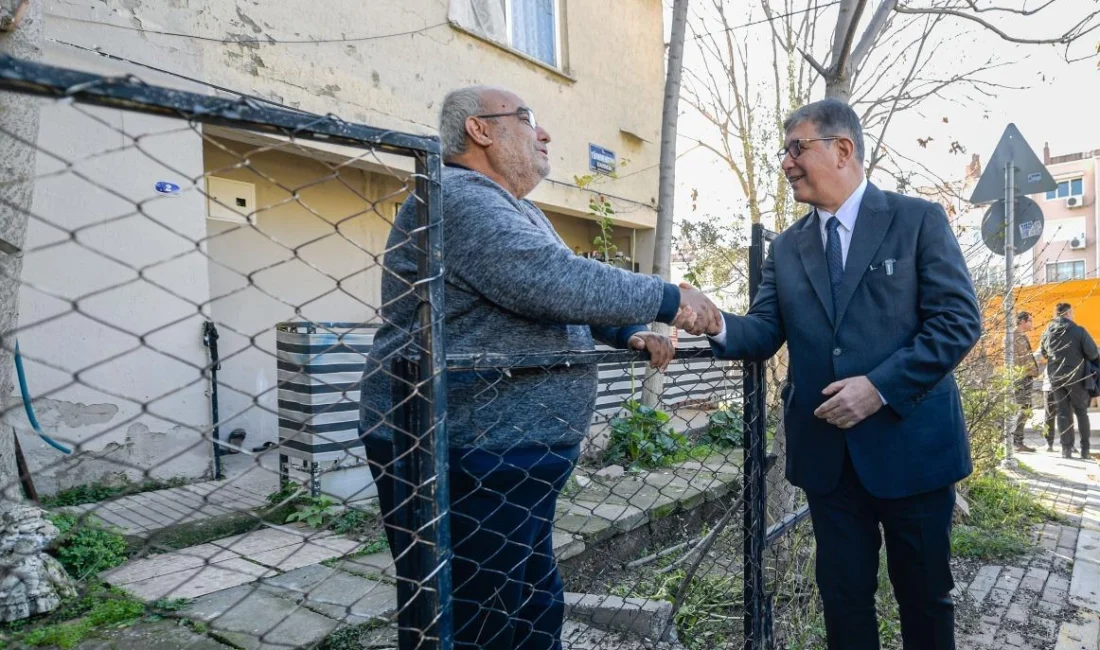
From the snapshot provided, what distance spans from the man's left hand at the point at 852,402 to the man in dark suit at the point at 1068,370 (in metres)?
6.93

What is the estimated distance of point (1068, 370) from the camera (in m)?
7.87

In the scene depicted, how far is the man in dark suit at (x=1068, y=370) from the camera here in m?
7.32

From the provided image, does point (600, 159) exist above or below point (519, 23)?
below

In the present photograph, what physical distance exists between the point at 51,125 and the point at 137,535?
262cm

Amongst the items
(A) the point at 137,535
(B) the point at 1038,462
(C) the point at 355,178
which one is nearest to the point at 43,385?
(A) the point at 137,535

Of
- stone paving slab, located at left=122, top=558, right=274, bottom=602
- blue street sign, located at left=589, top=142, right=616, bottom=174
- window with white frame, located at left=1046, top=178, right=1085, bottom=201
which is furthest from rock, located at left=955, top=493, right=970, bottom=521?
window with white frame, located at left=1046, top=178, right=1085, bottom=201

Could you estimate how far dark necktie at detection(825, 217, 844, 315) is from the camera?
2.15 meters

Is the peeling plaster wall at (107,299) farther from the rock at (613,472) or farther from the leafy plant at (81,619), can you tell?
the rock at (613,472)

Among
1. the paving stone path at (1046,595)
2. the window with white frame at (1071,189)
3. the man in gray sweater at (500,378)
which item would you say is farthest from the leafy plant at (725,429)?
the window with white frame at (1071,189)

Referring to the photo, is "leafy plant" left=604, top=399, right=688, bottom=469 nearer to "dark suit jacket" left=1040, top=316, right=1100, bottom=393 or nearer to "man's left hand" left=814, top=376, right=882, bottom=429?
"man's left hand" left=814, top=376, right=882, bottom=429

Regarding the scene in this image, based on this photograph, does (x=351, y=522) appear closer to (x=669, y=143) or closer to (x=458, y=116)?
(x=458, y=116)

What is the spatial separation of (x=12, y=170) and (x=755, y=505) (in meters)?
3.61

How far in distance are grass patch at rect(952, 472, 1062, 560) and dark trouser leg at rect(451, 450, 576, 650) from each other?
10.5ft

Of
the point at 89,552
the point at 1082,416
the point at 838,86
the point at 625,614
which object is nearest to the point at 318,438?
the point at 89,552
